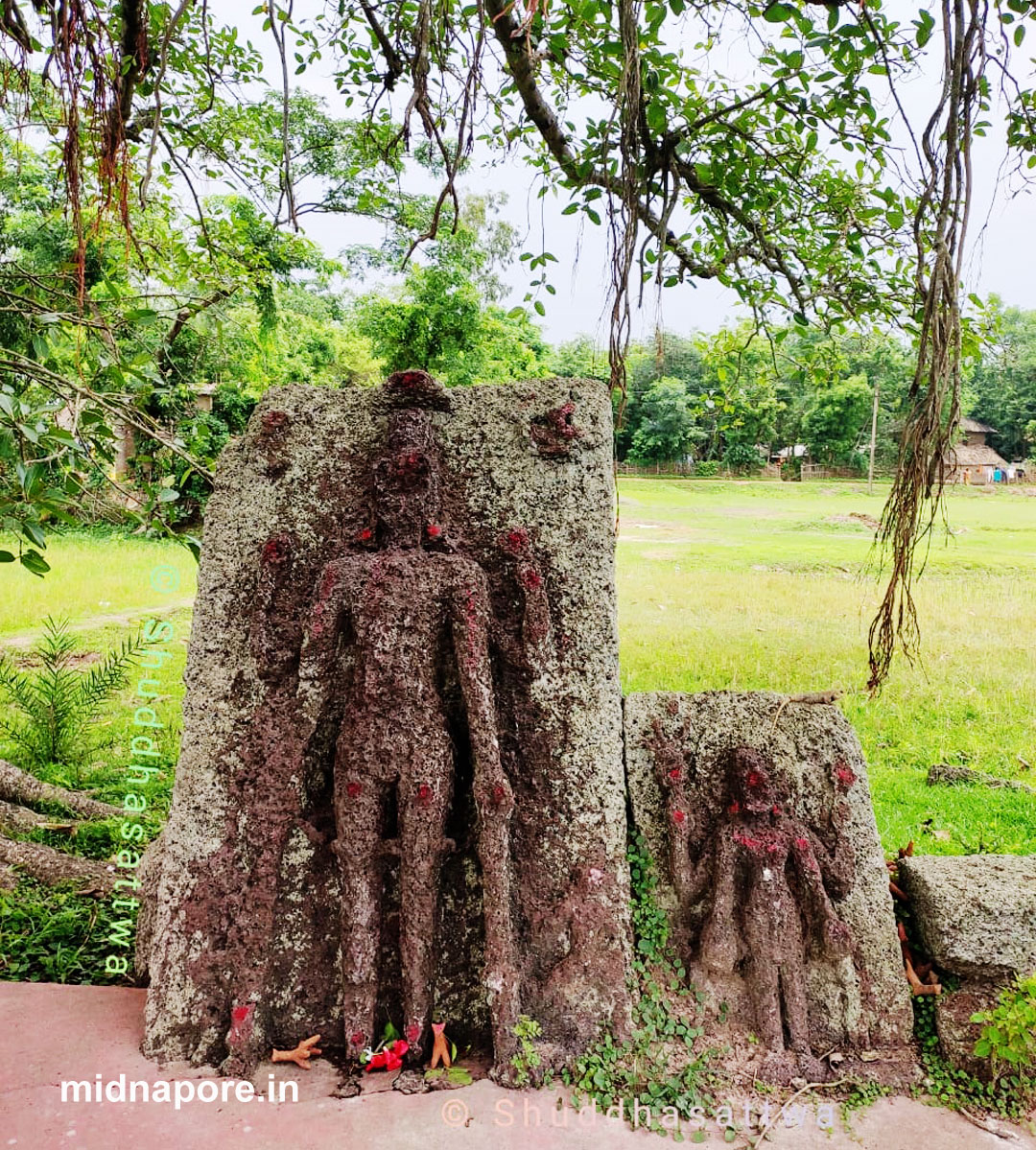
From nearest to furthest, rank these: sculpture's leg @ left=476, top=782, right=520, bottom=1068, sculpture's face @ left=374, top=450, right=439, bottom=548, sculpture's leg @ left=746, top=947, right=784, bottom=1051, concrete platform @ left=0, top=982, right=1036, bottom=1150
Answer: concrete platform @ left=0, top=982, right=1036, bottom=1150
sculpture's leg @ left=476, top=782, right=520, bottom=1068
sculpture's leg @ left=746, top=947, right=784, bottom=1051
sculpture's face @ left=374, top=450, right=439, bottom=548

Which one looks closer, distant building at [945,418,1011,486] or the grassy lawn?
the grassy lawn

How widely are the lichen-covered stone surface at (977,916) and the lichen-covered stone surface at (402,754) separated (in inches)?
38.0

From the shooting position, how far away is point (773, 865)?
2336 millimetres

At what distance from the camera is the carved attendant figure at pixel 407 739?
2.22 meters

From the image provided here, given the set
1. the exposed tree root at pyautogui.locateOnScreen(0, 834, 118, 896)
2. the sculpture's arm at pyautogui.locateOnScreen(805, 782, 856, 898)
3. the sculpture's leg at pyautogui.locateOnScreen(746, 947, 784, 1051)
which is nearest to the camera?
the sculpture's leg at pyautogui.locateOnScreen(746, 947, 784, 1051)

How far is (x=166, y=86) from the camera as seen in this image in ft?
13.4

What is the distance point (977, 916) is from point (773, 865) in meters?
0.63

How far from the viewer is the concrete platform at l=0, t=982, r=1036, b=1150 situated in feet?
6.19

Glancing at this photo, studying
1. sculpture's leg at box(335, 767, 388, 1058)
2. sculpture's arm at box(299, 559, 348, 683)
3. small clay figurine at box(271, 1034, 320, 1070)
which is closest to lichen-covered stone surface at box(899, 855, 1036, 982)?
sculpture's leg at box(335, 767, 388, 1058)

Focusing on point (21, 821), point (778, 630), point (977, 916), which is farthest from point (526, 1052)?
point (778, 630)

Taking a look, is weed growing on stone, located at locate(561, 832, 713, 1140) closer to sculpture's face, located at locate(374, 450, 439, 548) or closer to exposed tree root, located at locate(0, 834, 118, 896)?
sculpture's face, located at locate(374, 450, 439, 548)

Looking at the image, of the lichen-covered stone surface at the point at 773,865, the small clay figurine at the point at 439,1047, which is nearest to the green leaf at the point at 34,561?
the small clay figurine at the point at 439,1047

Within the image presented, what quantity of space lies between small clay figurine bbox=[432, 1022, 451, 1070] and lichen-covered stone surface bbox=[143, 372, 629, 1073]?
44mm

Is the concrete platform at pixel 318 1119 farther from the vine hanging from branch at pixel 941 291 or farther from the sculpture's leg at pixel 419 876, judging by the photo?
the vine hanging from branch at pixel 941 291
